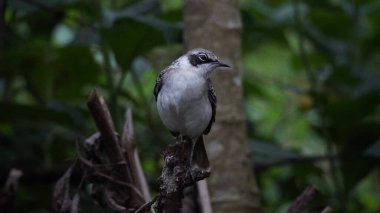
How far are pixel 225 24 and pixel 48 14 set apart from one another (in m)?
1.57

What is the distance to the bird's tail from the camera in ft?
10.5

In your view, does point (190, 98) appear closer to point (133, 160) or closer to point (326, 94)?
point (133, 160)

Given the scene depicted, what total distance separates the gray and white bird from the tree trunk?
88 cm

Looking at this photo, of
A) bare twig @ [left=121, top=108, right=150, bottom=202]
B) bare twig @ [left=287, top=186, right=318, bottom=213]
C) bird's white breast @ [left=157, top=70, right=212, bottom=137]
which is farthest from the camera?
bare twig @ [left=121, top=108, right=150, bottom=202]

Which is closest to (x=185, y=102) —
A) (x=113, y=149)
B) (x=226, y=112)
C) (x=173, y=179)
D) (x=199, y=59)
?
(x=199, y=59)

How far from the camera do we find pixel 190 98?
9.97 feet

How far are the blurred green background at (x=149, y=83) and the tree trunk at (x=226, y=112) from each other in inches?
10.7

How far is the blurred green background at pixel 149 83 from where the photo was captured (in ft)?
15.4

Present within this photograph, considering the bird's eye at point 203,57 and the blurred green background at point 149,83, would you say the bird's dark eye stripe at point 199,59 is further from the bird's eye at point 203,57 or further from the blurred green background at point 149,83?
the blurred green background at point 149,83

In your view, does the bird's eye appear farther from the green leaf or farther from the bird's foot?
the green leaf

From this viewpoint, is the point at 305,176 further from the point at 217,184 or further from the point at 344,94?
the point at 217,184

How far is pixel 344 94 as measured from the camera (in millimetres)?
5879

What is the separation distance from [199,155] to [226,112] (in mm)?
971

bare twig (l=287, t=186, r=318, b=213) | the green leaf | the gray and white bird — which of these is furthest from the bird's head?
the green leaf
